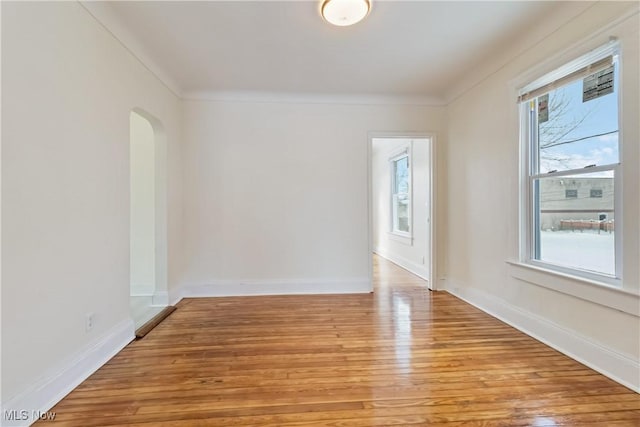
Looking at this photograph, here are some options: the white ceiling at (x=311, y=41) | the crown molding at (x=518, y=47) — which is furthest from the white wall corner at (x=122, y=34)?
the crown molding at (x=518, y=47)

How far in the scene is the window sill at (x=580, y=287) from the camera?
1.84 meters

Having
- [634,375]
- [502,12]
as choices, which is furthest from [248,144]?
[634,375]

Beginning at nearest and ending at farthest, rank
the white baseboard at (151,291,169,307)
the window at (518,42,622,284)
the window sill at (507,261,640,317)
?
1. the window sill at (507,261,640,317)
2. the window at (518,42,622,284)
3. the white baseboard at (151,291,169,307)

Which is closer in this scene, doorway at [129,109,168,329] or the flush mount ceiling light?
the flush mount ceiling light

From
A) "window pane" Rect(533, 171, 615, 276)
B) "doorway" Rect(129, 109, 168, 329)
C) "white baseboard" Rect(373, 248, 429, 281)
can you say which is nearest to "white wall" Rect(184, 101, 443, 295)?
"doorway" Rect(129, 109, 168, 329)

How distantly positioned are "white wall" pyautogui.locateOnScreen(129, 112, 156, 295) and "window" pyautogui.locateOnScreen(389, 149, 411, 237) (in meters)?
4.06

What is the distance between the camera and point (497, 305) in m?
3.05

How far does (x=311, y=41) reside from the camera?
8.75ft

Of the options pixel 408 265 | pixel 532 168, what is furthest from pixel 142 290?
pixel 532 168

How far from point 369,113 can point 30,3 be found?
3316mm

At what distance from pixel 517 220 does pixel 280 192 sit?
2.67 m

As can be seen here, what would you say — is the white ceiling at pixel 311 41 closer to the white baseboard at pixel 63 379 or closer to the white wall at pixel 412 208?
the white wall at pixel 412 208

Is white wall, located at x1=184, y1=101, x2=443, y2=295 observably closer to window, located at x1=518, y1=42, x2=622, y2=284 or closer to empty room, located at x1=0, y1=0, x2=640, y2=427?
empty room, located at x1=0, y1=0, x2=640, y2=427

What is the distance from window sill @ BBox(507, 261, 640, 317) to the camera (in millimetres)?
1839
